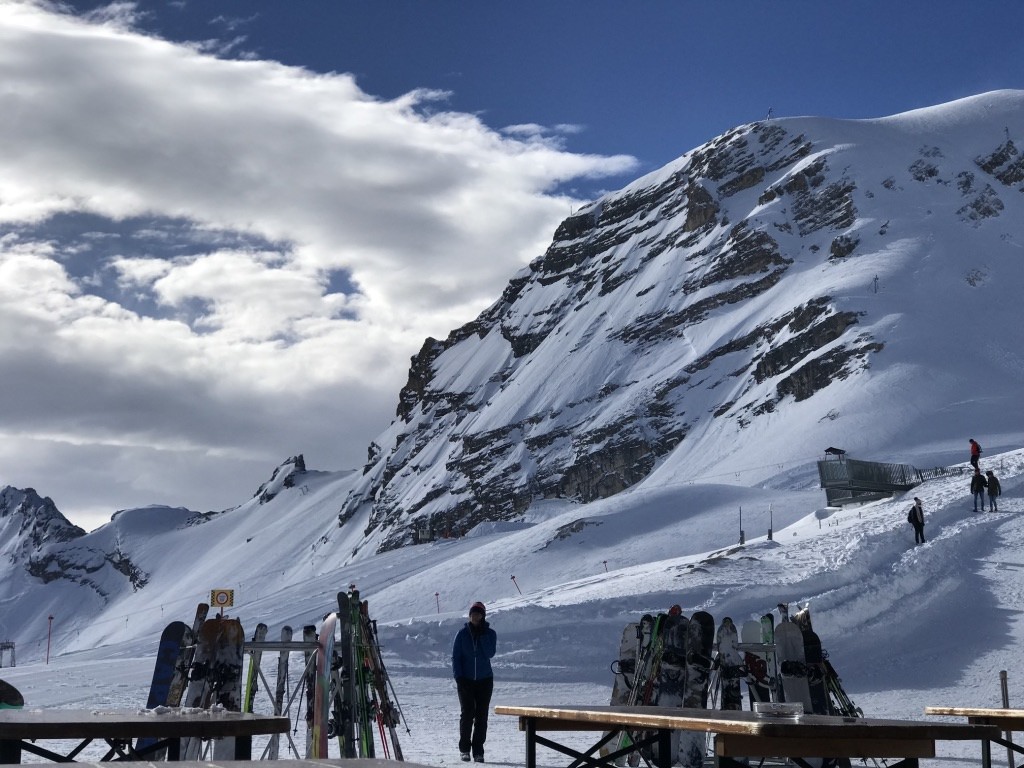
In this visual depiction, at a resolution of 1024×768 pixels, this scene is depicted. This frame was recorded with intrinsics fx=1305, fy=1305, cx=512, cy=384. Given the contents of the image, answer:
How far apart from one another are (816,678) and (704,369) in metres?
103

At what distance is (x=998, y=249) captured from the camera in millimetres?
109562

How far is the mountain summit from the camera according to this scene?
86.6 m

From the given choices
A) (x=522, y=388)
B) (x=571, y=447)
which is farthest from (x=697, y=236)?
(x=571, y=447)

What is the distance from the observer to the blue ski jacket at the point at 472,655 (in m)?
13.1

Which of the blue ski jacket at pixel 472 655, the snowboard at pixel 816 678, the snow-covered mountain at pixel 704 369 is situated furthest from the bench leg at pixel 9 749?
the snow-covered mountain at pixel 704 369

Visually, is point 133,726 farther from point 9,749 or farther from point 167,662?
point 167,662

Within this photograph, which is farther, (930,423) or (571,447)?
(571,447)

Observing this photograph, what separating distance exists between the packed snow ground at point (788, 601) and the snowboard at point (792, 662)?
2.47 meters

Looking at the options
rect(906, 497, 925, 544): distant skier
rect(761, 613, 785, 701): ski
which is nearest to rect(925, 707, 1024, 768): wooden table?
rect(761, 613, 785, 701): ski

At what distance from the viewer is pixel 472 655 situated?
13148 millimetres

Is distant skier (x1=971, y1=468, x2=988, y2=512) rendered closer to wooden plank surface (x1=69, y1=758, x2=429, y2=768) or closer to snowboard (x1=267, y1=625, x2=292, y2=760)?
snowboard (x1=267, y1=625, x2=292, y2=760)

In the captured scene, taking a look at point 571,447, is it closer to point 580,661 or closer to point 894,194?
point 894,194

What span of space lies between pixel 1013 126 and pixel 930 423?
8386 centimetres

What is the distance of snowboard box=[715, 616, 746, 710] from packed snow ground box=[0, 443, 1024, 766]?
2.25 m
